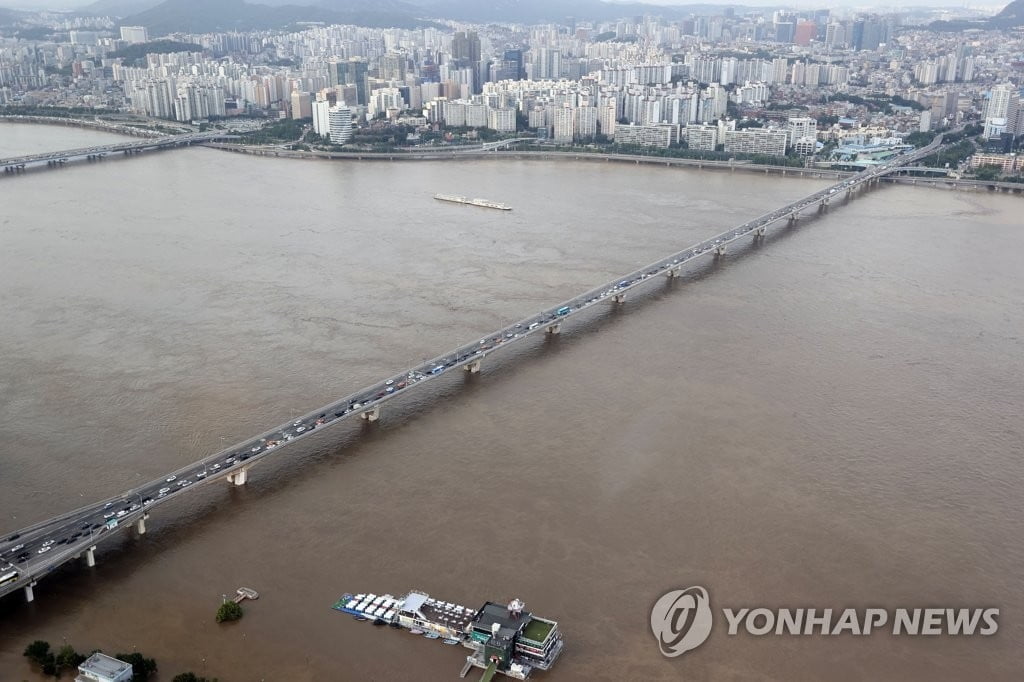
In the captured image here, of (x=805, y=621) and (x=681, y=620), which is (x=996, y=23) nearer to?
(x=805, y=621)

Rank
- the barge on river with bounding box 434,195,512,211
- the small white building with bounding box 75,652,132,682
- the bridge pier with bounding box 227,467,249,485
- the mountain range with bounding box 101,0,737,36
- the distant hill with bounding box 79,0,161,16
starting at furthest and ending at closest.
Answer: the distant hill with bounding box 79,0,161,16, the mountain range with bounding box 101,0,737,36, the barge on river with bounding box 434,195,512,211, the bridge pier with bounding box 227,467,249,485, the small white building with bounding box 75,652,132,682

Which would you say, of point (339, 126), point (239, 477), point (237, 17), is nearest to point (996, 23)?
point (237, 17)

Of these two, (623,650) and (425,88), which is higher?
(425,88)

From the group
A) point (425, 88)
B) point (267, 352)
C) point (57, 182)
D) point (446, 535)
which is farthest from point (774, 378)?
point (425, 88)

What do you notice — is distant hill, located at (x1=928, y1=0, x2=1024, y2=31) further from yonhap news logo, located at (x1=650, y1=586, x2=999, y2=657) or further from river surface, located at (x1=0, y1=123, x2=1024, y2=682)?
yonhap news logo, located at (x1=650, y1=586, x2=999, y2=657)

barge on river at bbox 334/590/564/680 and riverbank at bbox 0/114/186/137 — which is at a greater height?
riverbank at bbox 0/114/186/137

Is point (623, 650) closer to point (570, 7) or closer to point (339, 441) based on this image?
point (339, 441)

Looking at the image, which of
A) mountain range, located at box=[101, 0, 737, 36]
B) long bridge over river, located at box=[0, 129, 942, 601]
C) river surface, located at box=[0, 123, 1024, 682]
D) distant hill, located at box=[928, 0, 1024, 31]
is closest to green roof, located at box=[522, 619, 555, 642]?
river surface, located at box=[0, 123, 1024, 682]
